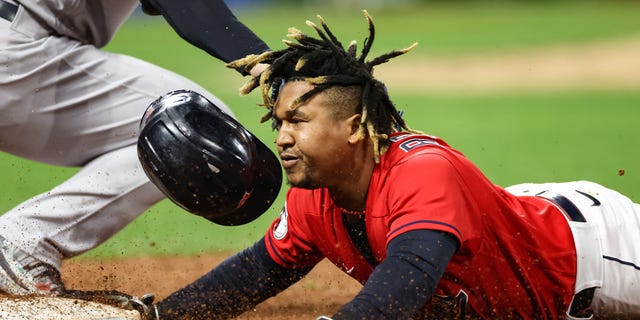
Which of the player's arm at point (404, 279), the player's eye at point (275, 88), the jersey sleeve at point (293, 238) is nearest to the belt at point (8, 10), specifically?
the player's eye at point (275, 88)

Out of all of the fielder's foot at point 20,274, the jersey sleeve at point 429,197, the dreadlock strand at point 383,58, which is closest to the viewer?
the jersey sleeve at point 429,197

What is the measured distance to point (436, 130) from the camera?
1263 centimetres

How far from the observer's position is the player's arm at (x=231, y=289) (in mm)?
4008

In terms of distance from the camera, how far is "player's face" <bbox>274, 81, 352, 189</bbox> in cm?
341

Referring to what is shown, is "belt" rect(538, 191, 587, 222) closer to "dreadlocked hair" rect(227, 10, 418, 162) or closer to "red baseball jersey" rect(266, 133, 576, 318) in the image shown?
"red baseball jersey" rect(266, 133, 576, 318)

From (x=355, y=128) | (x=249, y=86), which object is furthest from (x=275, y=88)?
(x=355, y=128)

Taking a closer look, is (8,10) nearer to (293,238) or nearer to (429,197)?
(293,238)

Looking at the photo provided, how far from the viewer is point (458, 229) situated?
10.6ft

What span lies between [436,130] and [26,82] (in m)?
8.87

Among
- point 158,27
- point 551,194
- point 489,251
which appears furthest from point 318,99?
point 158,27

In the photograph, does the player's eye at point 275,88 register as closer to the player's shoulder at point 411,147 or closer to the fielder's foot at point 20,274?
the player's shoulder at point 411,147

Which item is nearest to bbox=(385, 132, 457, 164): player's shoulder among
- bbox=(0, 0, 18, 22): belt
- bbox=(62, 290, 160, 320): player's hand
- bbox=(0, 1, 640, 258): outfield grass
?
bbox=(62, 290, 160, 320): player's hand

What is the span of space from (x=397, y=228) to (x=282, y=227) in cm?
90

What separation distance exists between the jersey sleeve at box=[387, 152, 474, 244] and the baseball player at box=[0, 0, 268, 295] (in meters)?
1.07
